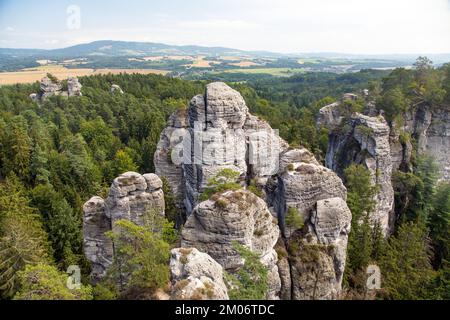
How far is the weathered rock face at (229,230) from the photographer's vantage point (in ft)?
72.9

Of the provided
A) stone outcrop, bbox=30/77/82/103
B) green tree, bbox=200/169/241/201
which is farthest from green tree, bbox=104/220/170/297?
stone outcrop, bbox=30/77/82/103

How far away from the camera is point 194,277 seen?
55.5 ft

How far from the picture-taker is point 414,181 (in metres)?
41.7

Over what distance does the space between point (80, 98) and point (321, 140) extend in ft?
195

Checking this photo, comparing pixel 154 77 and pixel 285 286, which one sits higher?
pixel 154 77

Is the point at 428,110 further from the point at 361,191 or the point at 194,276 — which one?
the point at 194,276

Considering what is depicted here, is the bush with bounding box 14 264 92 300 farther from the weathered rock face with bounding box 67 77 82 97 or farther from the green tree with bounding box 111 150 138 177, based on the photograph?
the weathered rock face with bounding box 67 77 82 97

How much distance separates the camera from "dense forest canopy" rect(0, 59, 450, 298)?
26.6 metres

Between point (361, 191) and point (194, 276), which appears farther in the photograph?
point (361, 191)

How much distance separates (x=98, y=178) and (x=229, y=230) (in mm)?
33035

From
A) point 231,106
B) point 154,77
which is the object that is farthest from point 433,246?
point 154,77

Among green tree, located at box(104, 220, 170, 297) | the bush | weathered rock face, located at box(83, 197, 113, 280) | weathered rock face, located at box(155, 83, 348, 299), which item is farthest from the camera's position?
weathered rock face, located at box(83, 197, 113, 280)

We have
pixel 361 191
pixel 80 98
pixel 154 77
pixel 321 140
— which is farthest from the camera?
pixel 154 77

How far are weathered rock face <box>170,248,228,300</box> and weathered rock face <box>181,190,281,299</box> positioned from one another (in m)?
3.57
